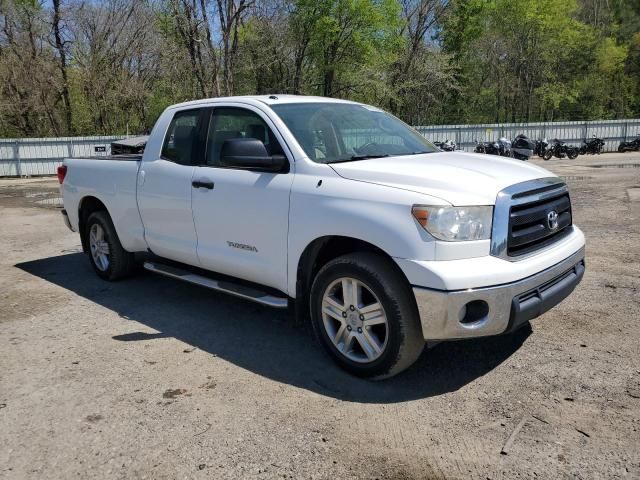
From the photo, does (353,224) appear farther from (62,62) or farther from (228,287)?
(62,62)

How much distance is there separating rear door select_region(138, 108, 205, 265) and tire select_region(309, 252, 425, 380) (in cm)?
156

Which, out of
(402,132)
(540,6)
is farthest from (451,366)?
(540,6)

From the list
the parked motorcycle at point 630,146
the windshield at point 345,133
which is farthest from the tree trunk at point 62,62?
the parked motorcycle at point 630,146

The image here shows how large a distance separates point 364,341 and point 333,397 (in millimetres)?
423

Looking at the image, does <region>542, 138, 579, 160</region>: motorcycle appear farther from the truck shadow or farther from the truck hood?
the truck hood

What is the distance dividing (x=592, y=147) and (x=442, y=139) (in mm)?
8559

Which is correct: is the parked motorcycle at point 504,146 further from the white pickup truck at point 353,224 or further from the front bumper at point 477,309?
the front bumper at point 477,309

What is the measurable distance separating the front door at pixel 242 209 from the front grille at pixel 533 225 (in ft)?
5.11

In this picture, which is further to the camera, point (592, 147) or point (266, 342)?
point (592, 147)

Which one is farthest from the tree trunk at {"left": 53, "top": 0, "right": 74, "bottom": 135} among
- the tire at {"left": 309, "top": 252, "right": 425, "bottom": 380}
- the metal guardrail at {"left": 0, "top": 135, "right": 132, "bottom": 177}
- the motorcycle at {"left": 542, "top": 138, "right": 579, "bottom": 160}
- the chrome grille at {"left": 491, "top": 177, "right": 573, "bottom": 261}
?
the chrome grille at {"left": 491, "top": 177, "right": 573, "bottom": 261}

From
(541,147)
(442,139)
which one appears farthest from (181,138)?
(442,139)

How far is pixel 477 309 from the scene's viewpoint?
3.27m

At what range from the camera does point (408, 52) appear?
129ft

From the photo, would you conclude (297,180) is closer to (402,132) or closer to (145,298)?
(402,132)
